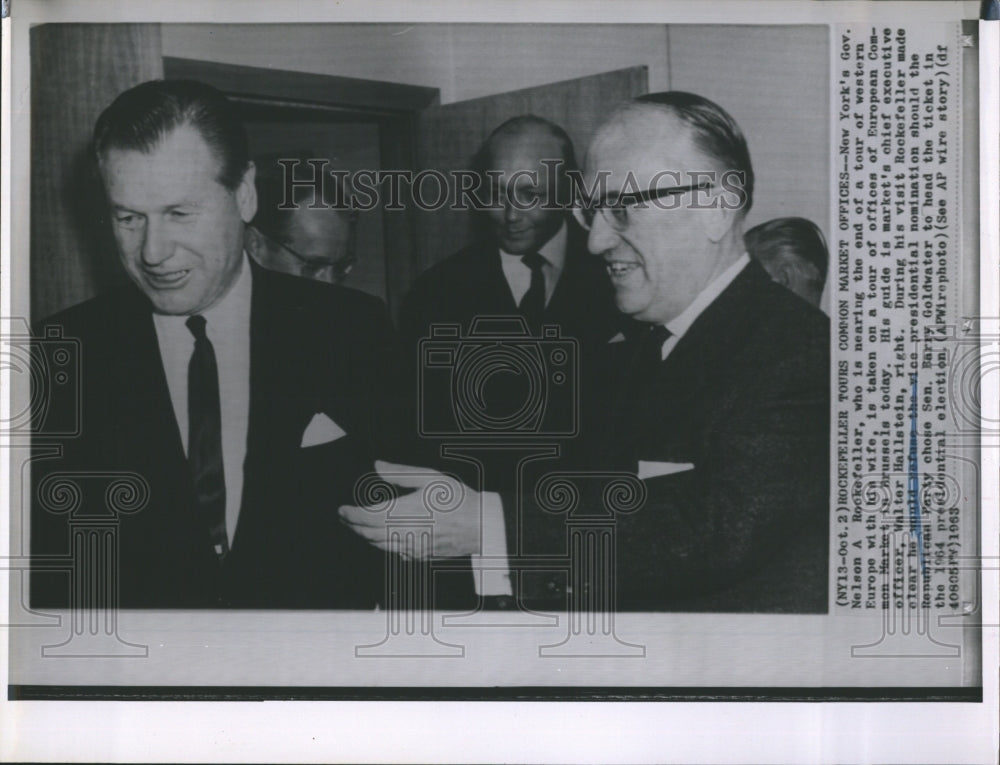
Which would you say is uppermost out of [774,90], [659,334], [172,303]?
[774,90]

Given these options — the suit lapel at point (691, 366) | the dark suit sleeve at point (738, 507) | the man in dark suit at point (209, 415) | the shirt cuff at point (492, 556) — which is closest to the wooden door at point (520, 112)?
the man in dark suit at point (209, 415)

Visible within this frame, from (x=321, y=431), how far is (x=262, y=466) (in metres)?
0.22

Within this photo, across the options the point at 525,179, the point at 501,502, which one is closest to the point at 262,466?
the point at 501,502

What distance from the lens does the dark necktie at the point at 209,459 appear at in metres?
3.25

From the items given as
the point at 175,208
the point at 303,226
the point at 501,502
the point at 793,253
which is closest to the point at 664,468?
the point at 501,502

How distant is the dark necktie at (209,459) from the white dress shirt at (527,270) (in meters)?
1.01

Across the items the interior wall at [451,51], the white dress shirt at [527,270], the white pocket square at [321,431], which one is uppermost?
the interior wall at [451,51]

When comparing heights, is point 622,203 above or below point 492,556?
above

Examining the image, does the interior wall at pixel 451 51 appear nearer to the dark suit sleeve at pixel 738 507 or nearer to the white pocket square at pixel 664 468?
the dark suit sleeve at pixel 738 507

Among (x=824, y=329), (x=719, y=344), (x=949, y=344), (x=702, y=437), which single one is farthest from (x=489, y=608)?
(x=949, y=344)

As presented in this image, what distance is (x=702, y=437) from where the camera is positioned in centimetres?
321

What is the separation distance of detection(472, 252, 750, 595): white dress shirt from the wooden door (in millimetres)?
602

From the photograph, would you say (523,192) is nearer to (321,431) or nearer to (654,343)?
(654,343)

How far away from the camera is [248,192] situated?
3244mm
